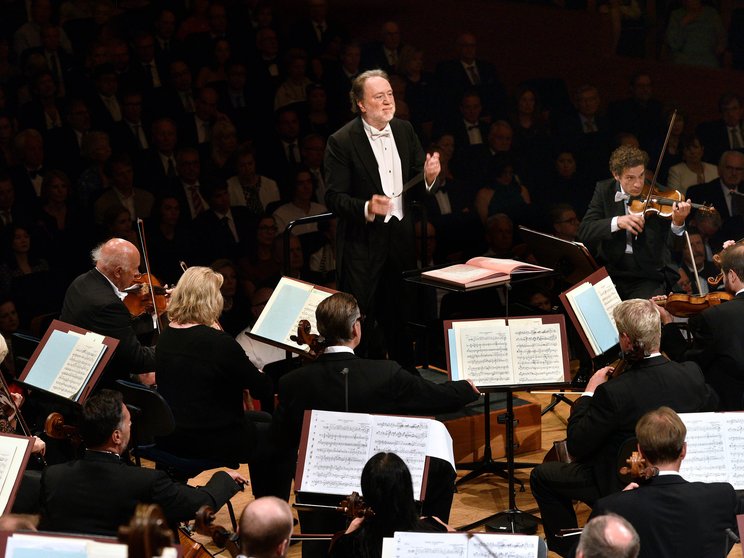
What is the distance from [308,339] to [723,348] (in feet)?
Answer: 6.24

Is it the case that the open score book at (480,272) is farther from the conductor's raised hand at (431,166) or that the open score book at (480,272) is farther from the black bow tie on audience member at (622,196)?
the black bow tie on audience member at (622,196)

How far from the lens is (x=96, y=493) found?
12.2ft

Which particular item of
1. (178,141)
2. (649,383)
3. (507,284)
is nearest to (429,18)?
(178,141)

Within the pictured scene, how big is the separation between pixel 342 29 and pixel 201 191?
1731mm

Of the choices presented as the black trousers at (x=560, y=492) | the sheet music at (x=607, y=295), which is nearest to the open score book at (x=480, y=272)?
the sheet music at (x=607, y=295)

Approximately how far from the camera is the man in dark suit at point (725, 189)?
29.7ft

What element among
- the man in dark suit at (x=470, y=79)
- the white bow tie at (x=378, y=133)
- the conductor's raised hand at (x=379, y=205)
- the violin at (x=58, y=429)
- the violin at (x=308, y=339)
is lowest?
the violin at (x=58, y=429)

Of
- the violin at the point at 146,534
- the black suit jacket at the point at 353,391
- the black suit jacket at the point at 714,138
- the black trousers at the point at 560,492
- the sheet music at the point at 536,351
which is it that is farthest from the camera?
the black suit jacket at the point at 714,138

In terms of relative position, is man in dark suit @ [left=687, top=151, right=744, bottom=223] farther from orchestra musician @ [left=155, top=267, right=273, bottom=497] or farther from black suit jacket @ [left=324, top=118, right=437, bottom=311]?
orchestra musician @ [left=155, top=267, right=273, bottom=497]

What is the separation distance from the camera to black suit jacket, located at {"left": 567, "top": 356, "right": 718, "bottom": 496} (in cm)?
423

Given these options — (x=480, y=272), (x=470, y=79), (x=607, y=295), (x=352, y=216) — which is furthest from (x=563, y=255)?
(x=470, y=79)

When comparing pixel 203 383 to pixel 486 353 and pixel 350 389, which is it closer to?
pixel 350 389

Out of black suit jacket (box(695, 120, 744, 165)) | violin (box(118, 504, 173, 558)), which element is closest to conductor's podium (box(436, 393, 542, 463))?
violin (box(118, 504, 173, 558))

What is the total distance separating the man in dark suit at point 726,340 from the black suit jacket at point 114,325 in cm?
254
